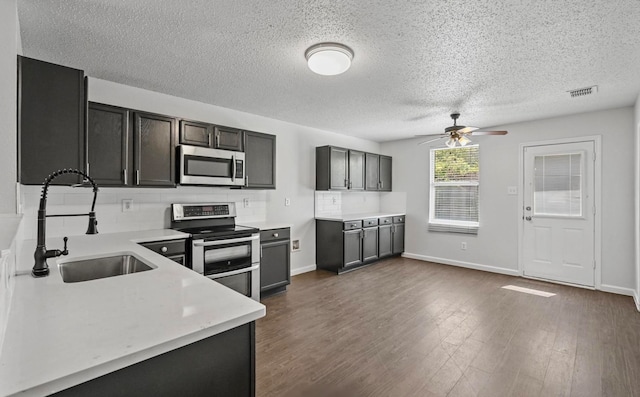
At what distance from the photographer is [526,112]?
4.17 meters

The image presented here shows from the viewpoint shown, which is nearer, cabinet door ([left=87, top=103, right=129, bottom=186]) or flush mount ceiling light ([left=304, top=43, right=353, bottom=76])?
flush mount ceiling light ([left=304, top=43, right=353, bottom=76])

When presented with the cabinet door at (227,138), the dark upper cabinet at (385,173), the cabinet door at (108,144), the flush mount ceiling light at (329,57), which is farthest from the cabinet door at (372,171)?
the cabinet door at (108,144)

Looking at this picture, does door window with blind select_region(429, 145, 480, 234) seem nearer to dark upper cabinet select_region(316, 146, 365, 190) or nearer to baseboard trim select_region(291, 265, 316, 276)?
dark upper cabinet select_region(316, 146, 365, 190)

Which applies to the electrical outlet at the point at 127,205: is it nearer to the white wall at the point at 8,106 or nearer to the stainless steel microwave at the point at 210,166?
the stainless steel microwave at the point at 210,166

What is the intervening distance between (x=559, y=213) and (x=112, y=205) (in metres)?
5.63

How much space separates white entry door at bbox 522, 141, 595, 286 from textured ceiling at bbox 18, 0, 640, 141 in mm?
856

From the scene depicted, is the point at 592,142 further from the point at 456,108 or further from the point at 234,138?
the point at 234,138

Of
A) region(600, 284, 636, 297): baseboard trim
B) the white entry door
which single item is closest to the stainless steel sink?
the white entry door

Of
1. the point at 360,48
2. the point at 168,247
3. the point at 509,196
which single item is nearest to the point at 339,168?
the point at 509,196

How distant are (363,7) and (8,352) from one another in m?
2.19

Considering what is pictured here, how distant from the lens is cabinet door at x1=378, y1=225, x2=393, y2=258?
555 centimetres

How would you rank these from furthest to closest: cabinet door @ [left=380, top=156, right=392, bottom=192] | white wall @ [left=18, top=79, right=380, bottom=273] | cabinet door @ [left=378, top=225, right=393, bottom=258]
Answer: cabinet door @ [left=380, top=156, right=392, bottom=192] → cabinet door @ [left=378, top=225, right=393, bottom=258] → white wall @ [left=18, top=79, right=380, bottom=273]

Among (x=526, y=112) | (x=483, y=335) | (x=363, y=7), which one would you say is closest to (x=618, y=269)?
(x=526, y=112)

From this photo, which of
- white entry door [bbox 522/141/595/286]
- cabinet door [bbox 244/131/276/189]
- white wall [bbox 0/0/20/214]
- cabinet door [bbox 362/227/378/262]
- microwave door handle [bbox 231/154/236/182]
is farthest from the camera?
cabinet door [bbox 362/227/378/262]
